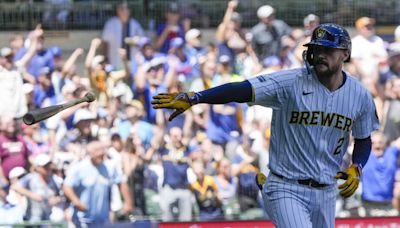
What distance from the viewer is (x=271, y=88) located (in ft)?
21.1

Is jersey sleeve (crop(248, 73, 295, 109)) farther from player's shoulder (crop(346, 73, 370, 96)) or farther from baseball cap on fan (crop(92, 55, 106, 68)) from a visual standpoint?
baseball cap on fan (crop(92, 55, 106, 68))

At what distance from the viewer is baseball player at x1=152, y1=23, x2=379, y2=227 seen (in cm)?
645

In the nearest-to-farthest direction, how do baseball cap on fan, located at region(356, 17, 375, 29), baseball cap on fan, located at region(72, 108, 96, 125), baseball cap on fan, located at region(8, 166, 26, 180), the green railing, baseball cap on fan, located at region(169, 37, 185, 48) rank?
baseball cap on fan, located at region(8, 166, 26, 180) < baseball cap on fan, located at region(72, 108, 96, 125) < baseball cap on fan, located at region(169, 37, 185, 48) < baseball cap on fan, located at region(356, 17, 375, 29) < the green railing

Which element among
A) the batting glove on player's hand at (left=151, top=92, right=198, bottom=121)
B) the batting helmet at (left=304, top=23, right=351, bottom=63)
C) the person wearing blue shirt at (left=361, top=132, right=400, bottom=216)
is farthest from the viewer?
the person wearing blue shirt at (left=361, top=132, right=400, bottom=216)

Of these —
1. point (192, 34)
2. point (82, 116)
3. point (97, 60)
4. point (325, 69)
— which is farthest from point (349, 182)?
point (192, 34)

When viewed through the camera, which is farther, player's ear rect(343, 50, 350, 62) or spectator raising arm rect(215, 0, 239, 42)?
spectator raising arm rect(215, 0, 239, 42)

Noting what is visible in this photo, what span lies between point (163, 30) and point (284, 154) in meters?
6.83

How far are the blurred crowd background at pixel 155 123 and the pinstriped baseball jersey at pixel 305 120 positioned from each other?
4185 millimetres

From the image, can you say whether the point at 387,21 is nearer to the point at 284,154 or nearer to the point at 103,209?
the point at 103,209

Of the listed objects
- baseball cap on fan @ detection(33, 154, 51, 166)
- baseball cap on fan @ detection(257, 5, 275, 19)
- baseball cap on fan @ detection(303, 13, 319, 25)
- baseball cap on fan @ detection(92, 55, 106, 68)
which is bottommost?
baseball cap on fan @ detection(33, 154, 51, 166)

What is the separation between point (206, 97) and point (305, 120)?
0.67 meters

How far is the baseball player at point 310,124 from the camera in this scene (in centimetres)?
645

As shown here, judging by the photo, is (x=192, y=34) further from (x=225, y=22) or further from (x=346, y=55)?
(x=346, y=55)

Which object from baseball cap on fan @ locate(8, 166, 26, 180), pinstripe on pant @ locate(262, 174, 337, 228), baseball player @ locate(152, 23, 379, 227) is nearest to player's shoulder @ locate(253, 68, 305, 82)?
baseball player @ locate(152, 23, 379, 227)
